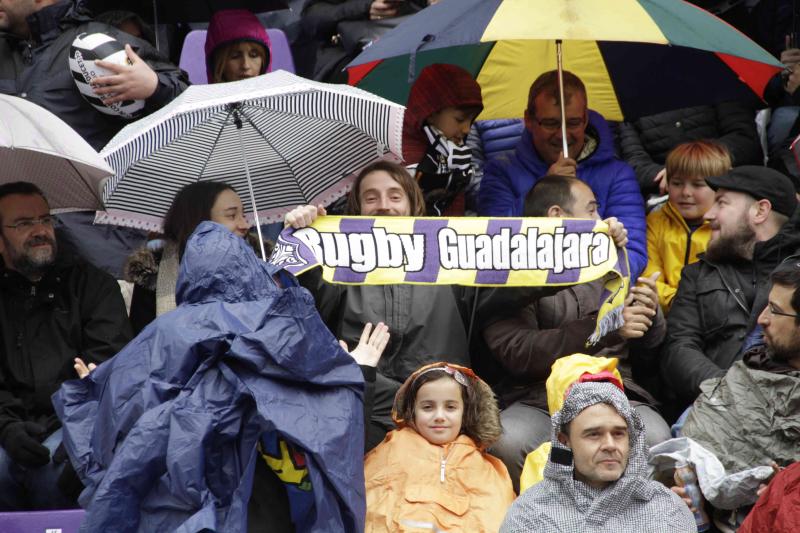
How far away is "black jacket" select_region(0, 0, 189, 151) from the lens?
8250mm

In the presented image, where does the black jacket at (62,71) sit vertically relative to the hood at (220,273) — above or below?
above

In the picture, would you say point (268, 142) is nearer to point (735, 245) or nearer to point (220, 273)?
point (220, 273)

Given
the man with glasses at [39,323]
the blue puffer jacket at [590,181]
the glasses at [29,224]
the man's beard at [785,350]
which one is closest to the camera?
the man's beard at [785,350]

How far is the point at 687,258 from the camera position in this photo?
7977 mm

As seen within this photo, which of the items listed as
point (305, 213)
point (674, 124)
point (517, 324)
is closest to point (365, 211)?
point (305, 213)

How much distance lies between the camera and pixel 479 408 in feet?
21.2

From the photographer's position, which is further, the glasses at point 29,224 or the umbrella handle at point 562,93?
the umbrella handle at point 562,93

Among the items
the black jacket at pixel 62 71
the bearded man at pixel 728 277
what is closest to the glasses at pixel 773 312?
the bearded man at pixel 728 277

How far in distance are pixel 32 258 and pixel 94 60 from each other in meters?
1.38

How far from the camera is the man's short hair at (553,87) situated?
786cm

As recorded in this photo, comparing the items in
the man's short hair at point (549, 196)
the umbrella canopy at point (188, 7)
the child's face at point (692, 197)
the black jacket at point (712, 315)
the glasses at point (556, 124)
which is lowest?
the black jacket at point (712, 315)

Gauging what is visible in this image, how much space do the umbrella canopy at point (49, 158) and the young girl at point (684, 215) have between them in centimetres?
305

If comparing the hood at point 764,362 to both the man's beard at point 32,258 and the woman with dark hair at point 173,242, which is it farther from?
the man's beard at point 32,258

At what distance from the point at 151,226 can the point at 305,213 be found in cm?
112
